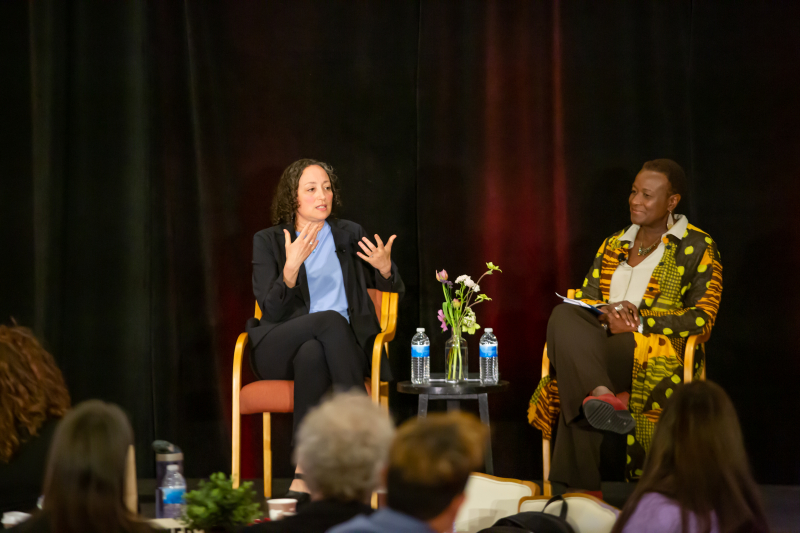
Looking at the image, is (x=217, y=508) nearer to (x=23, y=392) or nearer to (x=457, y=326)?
(x=23, y=392)

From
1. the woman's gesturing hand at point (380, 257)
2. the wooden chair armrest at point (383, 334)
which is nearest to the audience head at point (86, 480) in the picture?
the wooden chair armrest at point (383, 334)

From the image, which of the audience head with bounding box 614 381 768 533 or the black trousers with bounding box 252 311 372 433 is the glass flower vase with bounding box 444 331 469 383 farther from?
the audience head with bounding box 614 381 768 533

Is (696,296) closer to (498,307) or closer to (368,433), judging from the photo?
(498,307)

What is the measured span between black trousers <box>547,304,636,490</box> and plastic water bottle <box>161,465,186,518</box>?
55.4 inches

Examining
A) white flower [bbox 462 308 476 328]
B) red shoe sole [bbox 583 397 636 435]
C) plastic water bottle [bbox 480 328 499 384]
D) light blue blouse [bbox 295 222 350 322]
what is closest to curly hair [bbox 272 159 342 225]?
light blue blouse [bbox 295 222 350 322]

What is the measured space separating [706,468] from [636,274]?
192 centimetres

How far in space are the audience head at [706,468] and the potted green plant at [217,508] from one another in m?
→ 0.79

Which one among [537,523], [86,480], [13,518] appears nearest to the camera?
[86,480]

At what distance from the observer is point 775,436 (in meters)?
3.69

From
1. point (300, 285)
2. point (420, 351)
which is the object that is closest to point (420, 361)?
point (420, 351)

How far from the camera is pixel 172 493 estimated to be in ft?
7.55

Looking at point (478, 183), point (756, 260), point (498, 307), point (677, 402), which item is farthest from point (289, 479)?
point (677, 402)

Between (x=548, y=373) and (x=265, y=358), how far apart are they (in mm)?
1107

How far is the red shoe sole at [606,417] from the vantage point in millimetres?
2826
